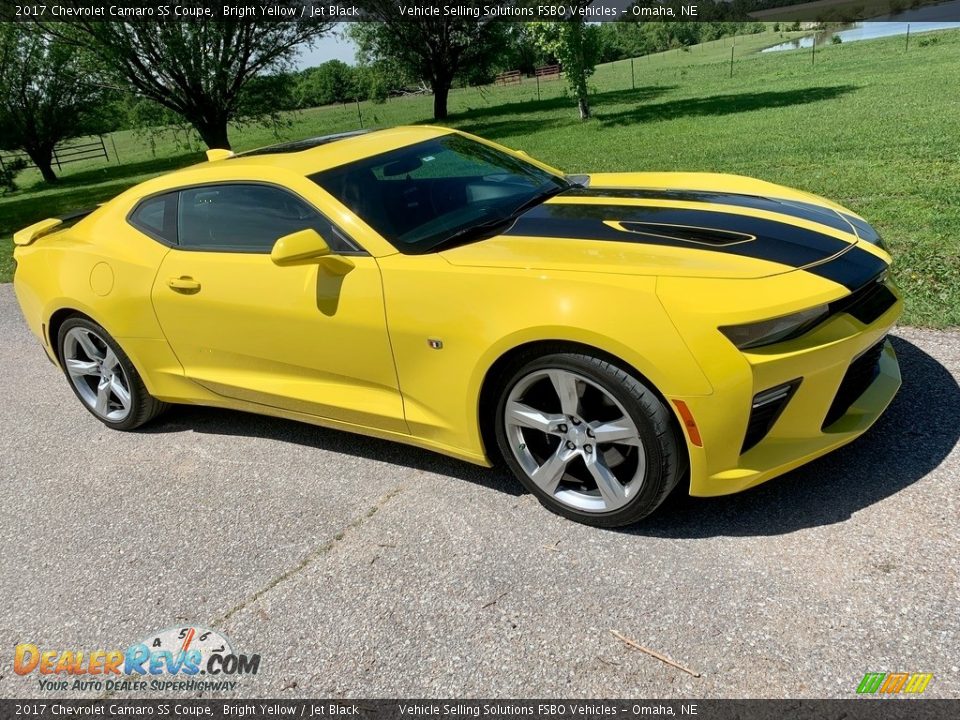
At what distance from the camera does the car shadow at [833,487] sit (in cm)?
293

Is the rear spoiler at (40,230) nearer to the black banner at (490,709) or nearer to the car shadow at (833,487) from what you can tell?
the black banner at (490,709)

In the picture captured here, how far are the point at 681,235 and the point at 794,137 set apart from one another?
11082mm

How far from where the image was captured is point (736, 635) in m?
2.41

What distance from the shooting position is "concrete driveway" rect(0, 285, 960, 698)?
2.38 meters

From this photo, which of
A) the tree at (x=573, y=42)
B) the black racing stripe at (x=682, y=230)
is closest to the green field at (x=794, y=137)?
the tree at (x=573, y=42)

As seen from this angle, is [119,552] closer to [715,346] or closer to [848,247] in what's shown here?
[715,346]

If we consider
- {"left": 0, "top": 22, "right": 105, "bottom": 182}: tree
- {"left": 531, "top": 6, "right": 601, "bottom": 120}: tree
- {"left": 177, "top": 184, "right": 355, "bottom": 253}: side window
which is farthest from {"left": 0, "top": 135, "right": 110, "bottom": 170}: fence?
{"left": 177, "top": 184, "right": 355, "bottom": 253}: side window

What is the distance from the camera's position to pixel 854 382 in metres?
3.01

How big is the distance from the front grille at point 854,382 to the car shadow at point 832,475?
0.31 m

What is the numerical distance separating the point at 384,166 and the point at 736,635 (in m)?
2.60

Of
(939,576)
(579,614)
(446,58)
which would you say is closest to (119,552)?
(579,614)

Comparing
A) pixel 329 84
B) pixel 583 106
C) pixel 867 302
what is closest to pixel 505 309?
pixel 867 302

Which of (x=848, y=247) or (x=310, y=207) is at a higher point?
(x=310, y=207)

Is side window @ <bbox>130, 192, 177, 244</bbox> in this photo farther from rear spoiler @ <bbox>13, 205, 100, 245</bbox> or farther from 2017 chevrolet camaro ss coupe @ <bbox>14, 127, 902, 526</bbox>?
rear spoiler @ <bbox>13, 205, 100, 245</bbox>
